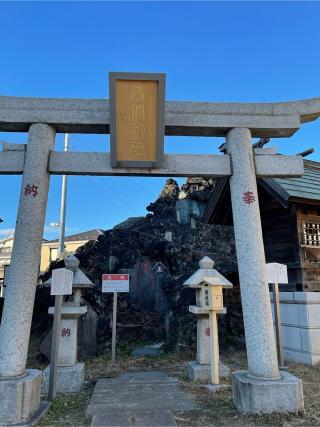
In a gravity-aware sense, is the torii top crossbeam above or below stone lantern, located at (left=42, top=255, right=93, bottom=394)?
above

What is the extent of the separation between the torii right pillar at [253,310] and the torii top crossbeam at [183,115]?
338 millimetres

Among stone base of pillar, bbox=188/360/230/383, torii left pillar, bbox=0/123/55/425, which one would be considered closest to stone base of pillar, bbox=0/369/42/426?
torii left pillar, bbox=0/123/55/425

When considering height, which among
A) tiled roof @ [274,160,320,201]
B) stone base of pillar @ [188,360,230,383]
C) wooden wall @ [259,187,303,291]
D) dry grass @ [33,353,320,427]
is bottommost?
dry grass @ [33,353,320,427]

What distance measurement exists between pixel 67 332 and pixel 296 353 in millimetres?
5640

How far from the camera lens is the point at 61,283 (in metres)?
5.90

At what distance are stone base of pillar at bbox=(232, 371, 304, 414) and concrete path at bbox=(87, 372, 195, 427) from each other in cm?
94

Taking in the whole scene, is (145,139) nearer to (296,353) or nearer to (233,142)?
(233,142)

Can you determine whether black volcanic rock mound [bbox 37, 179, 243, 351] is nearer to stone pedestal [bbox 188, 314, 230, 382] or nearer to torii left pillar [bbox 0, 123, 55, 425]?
stone pedestal [bbox 188, 314, 230, 382]

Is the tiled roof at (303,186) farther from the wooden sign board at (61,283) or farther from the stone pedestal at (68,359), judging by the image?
the stone pedestal at (68,359)

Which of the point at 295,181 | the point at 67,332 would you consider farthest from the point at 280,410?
the point at 295,181

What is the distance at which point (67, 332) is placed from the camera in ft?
22.5

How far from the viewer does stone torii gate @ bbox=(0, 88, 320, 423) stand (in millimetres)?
4655

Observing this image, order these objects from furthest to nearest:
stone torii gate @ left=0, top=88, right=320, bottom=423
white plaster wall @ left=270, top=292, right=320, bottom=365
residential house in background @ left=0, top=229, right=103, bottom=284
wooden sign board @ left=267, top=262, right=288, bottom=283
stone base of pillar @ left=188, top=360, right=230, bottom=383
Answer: residential house in background @ left=0, top=229, right=103, bottom=284, white plaster wall @ left=270, top=292, right=320, bottom=365, wooden sign board @ left=267, top=262, right=288, bottom=283, stone base of pillar @ left=188, top=360, right=230, bottom=383, stone torii gate @ left=0, top=88, right=320, bottom=423

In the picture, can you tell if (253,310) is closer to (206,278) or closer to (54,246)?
(206,278)
